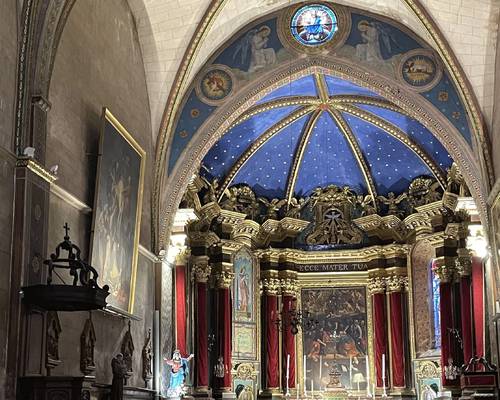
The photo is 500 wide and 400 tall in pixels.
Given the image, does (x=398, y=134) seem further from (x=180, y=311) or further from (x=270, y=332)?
(x=180, y=311)

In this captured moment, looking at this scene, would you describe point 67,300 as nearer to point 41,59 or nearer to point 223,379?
point 41,59

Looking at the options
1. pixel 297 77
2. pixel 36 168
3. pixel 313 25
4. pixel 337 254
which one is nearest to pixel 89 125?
pixel 36 168

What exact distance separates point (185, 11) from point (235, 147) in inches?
243

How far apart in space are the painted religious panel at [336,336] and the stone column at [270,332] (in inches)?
Answer: 40.1

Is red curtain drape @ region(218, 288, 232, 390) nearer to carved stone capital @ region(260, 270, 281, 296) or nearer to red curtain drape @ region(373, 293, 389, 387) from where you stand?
carved stone capital @ region(260, 270, 281, 296)

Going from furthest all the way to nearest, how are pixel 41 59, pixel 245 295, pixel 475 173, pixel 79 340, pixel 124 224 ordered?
pixel 245 295 < pixel 475 173 < pixel 124 224 < pixel 79 340 < pixel 41 59

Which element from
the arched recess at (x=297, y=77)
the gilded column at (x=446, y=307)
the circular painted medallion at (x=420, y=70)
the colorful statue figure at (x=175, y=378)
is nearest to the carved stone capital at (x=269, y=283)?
the gilded column at (x=446, y=307)

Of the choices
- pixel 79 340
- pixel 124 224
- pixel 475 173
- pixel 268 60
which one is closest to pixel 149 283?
pixel 124 224

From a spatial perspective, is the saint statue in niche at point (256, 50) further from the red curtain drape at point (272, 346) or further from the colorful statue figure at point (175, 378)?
the red curtain drape at point (272, 346)

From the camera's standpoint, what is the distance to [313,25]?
18.6 metres

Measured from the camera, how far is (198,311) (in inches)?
859

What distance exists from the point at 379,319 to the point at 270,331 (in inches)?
120

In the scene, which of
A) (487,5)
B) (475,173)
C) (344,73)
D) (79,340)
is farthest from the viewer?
(344,73)

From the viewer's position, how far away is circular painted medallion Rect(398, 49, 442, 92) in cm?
1808
